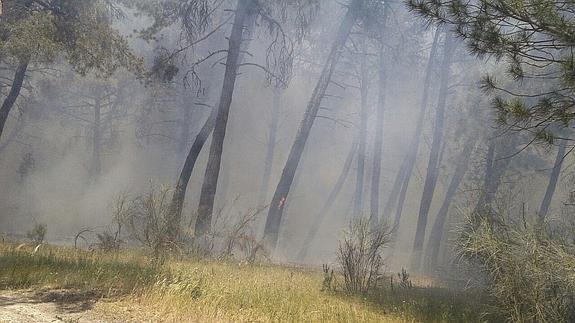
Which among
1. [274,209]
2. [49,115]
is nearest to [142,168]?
[49,115]

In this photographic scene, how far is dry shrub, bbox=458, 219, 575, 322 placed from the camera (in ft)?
17.1

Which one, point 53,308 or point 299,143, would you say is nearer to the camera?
point 53,308

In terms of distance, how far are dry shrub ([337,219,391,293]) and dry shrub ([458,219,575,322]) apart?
2.13 m

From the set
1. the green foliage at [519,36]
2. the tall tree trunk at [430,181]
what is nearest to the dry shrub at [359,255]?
the green foliage at [519,36]

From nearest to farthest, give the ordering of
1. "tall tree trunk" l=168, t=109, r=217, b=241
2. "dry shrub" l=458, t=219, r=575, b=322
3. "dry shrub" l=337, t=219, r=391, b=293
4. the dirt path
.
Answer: the dirt path
"dry shrub" l=458, t=219, r=575, b=322
"dry shrub" l=337, t=219, r=391, b=293
"tall tree trunk" l=168, t=109, r=217, b=241

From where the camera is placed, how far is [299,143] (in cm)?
1518

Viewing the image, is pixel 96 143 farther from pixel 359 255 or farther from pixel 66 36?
pixel 359 255

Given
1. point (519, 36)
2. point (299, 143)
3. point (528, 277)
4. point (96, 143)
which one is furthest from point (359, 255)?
point (96, 143)

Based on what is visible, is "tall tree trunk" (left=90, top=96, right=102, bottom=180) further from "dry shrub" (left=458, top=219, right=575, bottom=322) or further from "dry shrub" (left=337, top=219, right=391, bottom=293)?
"dry shrub" (left=458, top=219, right=575, bottom=322)

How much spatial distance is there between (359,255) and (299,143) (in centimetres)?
763

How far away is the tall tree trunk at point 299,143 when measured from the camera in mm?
14164

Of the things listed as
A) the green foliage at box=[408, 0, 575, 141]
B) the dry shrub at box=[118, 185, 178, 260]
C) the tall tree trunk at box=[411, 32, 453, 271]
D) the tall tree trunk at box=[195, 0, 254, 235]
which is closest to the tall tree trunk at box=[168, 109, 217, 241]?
the dry shrub at box=[118, 185, 178, 260]

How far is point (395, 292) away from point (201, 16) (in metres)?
8.82

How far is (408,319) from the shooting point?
18.4 feet
